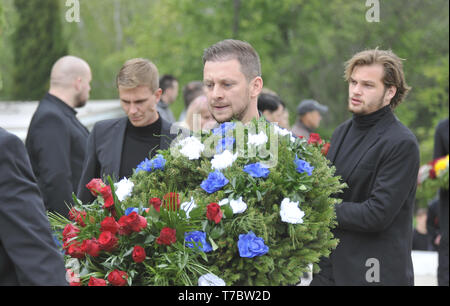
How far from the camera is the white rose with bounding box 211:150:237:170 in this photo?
248 cm

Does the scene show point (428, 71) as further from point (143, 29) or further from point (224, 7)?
point (143, 29)

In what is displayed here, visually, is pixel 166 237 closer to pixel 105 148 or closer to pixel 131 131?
pixel 105 148

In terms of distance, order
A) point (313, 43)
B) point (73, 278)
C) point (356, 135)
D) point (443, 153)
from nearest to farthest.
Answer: point (73, 278), point (356, 135), point (443, 153), point (313, 43)

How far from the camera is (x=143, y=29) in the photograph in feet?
78.8

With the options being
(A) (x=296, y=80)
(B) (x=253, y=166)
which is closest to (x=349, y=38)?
(A) (x=296, y=80)

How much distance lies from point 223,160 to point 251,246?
0.42m

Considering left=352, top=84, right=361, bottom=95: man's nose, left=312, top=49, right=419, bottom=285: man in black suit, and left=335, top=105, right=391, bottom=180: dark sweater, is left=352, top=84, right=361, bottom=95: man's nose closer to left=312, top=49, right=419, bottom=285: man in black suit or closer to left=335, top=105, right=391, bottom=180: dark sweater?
left=312, top=49, right=419, bottom=285: man in black suit

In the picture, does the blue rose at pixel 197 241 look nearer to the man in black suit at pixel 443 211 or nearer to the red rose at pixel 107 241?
the red rose at pixel 107 241

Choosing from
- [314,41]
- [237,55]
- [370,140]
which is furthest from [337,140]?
[314,41]

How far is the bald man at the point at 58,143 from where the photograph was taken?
191 inches

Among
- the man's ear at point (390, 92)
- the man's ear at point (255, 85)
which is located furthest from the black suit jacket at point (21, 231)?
the man's ear at point (390, 92)

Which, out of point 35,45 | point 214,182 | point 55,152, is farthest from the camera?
point 35,45

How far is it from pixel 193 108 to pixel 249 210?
383 cm

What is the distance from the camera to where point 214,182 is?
2.43 metres
